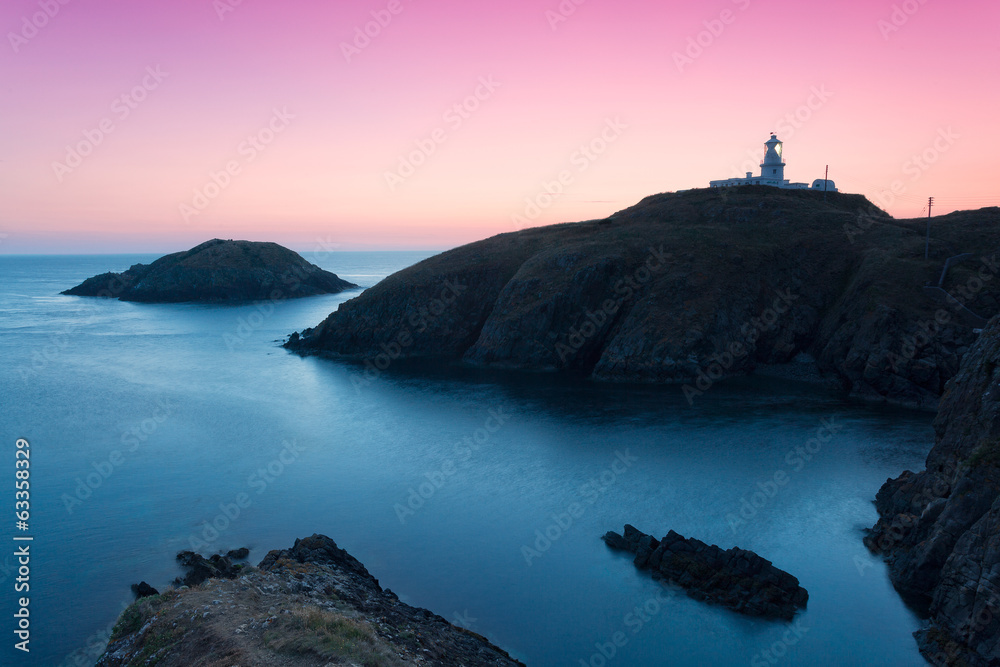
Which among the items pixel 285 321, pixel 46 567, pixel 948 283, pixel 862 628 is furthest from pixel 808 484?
pixel 285 321

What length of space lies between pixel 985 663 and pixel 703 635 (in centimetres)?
873

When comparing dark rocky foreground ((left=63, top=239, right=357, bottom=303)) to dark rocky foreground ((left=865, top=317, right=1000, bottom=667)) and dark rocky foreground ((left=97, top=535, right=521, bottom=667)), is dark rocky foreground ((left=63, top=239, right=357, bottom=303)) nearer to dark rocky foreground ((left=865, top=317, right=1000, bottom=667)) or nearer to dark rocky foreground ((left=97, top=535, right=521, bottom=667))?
dark rocky foreground ((left=97, top=535, right=521, bottom=667))

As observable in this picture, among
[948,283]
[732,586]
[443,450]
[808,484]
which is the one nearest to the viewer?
[732,586]

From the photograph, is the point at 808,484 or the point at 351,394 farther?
the point at 351,394

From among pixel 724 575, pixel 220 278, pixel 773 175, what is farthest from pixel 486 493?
pixel 220 278

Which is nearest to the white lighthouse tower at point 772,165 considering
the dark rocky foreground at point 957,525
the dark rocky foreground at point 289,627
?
the dark rocky foreground at point 957,525

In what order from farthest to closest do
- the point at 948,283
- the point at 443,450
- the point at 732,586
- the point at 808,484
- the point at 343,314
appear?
1. the point at 343,314
2. the point at 948,283
3. the point at 443,450
4. the point at 808,484
5. the point at 732,586

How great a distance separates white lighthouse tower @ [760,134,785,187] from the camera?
96.4 meters

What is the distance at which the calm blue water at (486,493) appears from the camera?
23.7 meters

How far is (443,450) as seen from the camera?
145 ft

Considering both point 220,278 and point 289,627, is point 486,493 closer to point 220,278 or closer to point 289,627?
point 289,627

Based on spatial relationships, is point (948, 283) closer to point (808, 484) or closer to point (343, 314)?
point (808, 484)

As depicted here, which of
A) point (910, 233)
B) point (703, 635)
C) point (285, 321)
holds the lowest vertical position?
point (703, 635)

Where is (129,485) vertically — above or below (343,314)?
below
